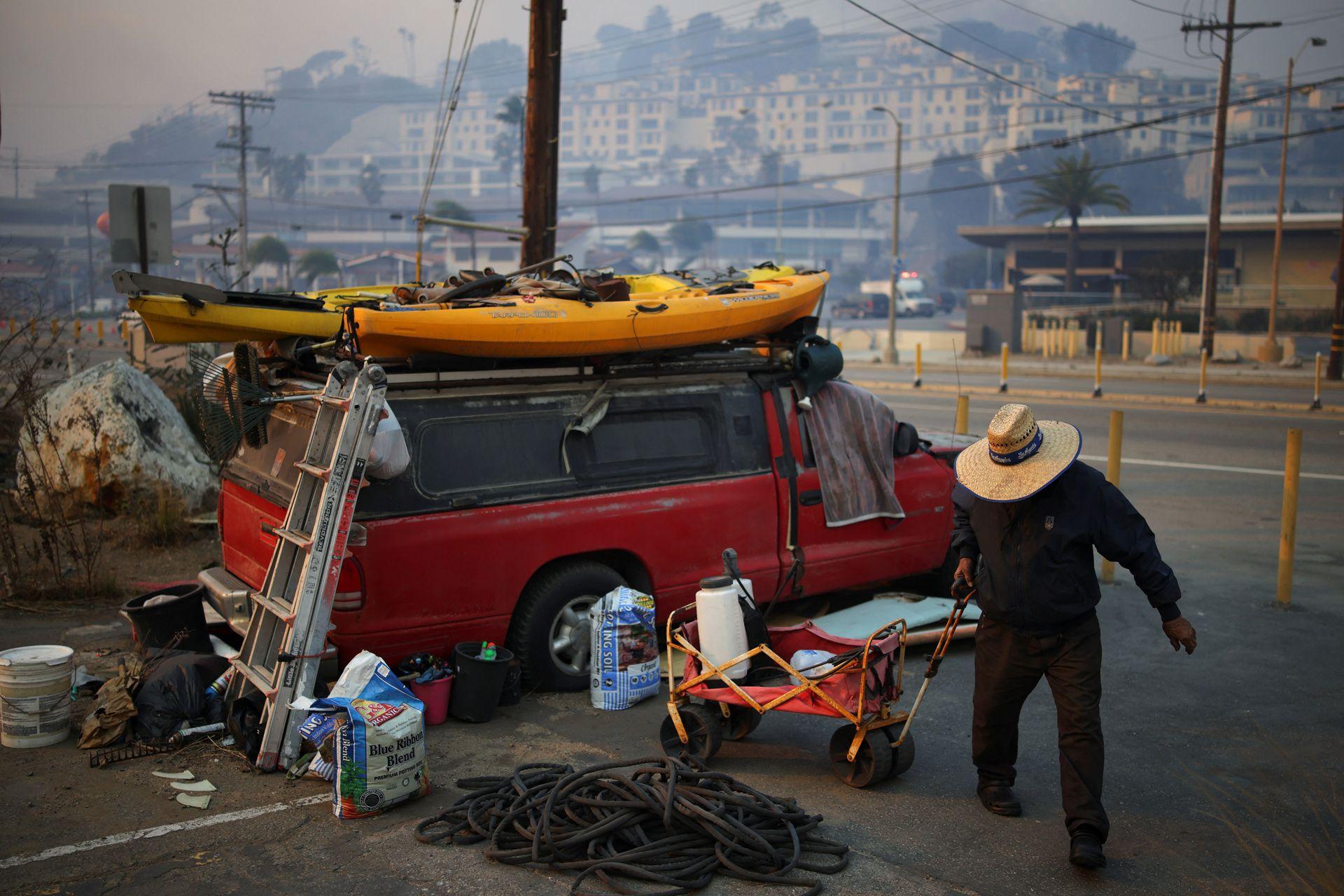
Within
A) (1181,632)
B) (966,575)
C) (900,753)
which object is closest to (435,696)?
(900,753)

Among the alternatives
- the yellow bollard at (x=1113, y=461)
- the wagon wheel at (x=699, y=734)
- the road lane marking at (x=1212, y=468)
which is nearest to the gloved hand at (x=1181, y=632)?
the wagon wheel at (x=699, y=734)

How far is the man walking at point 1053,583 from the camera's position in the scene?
14.4 feet

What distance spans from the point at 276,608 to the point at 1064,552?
359cm

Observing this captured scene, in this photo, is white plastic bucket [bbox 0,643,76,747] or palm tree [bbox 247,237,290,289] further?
palm tree [bbox 247,237,290,289]

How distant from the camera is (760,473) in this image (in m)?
6.92

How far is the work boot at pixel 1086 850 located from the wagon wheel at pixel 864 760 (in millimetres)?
916

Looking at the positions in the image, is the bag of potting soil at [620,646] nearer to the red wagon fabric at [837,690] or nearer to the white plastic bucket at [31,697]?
the red wagon fabric at [837,690]

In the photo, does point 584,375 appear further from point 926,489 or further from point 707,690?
point 926,489

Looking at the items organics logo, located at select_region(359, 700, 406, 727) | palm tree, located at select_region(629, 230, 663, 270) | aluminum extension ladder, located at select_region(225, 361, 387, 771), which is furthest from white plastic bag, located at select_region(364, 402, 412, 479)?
palm tree, located at select_region(629, 230, 663, 270)

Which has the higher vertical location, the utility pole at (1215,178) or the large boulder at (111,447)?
the utility pole at (1215,178)

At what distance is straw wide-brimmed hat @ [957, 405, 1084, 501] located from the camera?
450 centimetres

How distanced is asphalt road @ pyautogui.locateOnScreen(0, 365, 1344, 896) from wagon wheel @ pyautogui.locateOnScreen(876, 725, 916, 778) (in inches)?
3.1

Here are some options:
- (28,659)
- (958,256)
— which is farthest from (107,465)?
(958,256)

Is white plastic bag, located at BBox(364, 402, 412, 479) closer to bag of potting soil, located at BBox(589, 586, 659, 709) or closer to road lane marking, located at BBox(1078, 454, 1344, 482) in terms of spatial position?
bag of potting soil, located at BBox(589, 586, 659, 709)
